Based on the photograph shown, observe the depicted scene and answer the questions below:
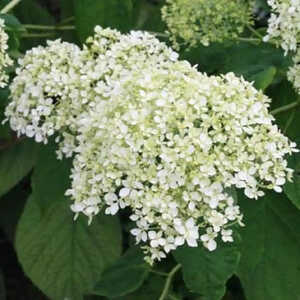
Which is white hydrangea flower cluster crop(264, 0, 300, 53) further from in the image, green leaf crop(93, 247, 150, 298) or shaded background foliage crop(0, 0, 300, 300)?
green leaf crop(93, 247, 150, 298)

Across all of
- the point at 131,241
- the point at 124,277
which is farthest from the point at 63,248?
the point at 124,277

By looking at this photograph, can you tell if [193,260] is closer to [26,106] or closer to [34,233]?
[26,106]

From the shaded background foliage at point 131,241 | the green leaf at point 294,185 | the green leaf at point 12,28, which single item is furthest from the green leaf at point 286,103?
the green leaf at point 12,28

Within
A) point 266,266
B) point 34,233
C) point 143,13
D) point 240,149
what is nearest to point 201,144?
point 240,149

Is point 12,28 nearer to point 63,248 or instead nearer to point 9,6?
point 9,6

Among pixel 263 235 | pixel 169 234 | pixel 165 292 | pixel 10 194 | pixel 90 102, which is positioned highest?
pixel 90 102

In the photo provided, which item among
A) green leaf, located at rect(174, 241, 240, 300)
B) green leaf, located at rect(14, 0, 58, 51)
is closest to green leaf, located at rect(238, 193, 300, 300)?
green leaf, located at rect(174, 241, 240, 300)

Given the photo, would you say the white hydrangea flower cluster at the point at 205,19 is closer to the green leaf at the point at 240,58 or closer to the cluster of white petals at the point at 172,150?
the green leaf at the point at 240,58
